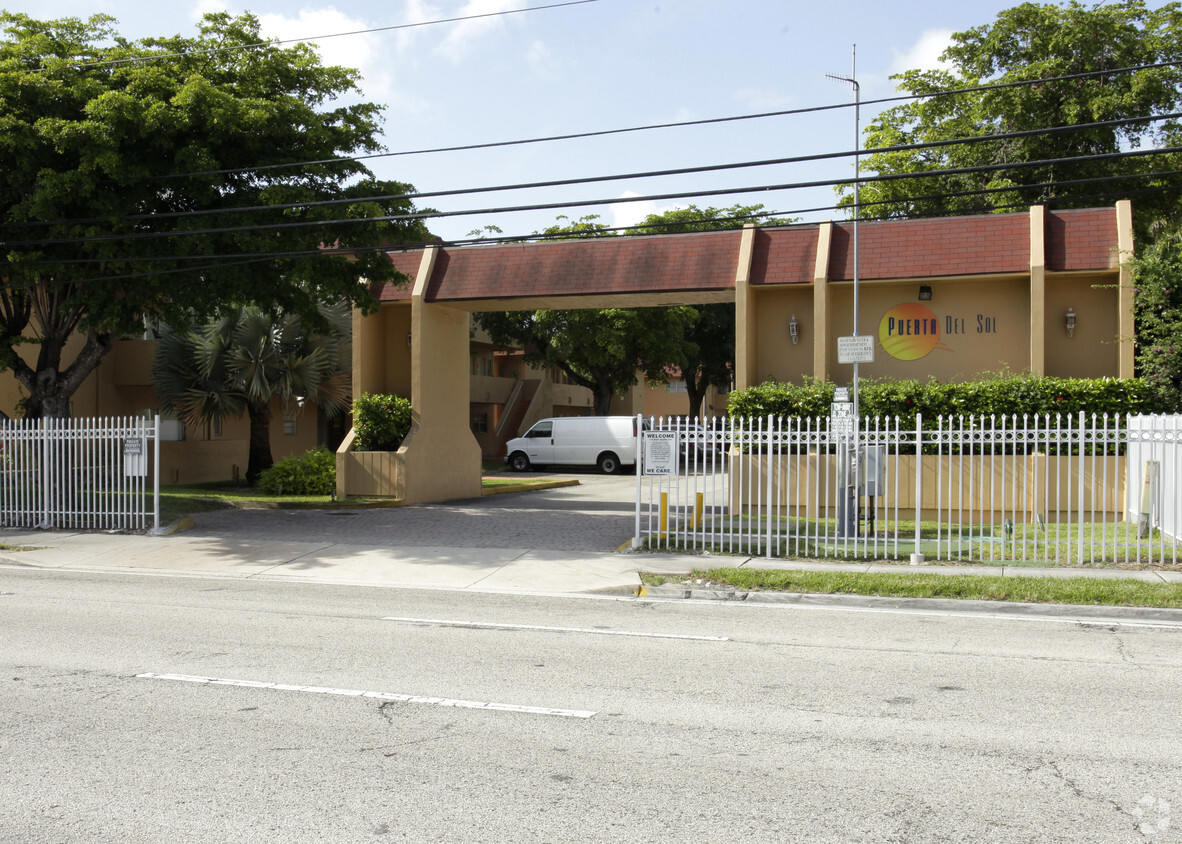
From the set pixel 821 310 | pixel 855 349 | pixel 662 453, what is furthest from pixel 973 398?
pixel 662 453

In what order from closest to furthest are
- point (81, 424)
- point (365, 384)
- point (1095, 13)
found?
1. point (81, 424)
2. point (365, 384)
3. point (1095, 13)

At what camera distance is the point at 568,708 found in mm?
6094

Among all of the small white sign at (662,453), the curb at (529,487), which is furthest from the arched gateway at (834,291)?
the small white sign at (662,453)

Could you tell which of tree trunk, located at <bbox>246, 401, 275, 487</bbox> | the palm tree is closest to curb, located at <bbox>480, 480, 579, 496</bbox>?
the palm tree

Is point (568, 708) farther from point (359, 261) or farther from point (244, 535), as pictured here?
point (359, 261)

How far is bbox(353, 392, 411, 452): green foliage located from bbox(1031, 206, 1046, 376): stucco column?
1302 centimetres

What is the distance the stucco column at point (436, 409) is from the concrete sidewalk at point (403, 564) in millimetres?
6064

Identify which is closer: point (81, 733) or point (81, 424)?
point (81, 733)

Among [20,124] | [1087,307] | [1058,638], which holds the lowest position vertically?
[1058,638]

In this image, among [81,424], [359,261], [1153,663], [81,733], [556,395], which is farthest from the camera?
[556,395]

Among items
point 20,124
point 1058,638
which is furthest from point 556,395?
point 1058,638

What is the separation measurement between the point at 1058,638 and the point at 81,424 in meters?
15.4

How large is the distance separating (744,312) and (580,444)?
16.9m

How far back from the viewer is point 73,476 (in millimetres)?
17094
